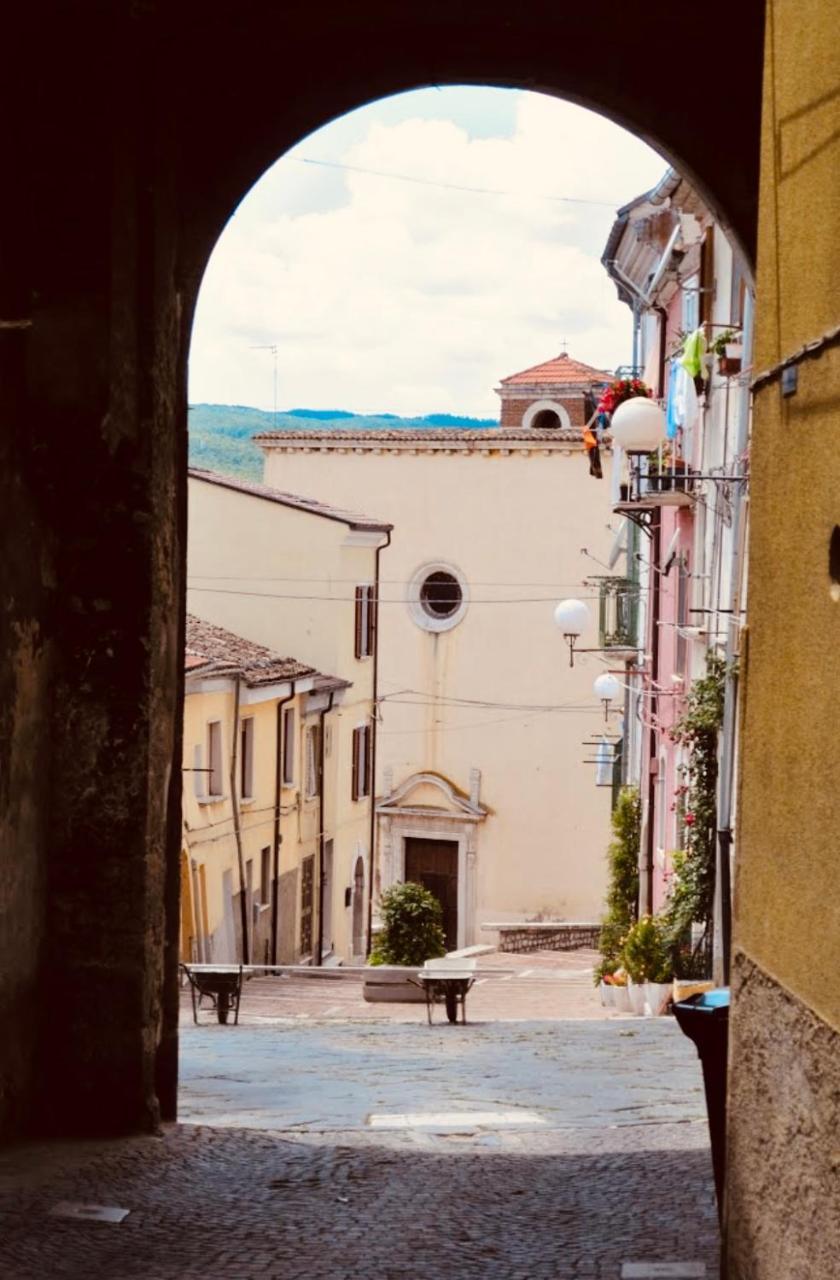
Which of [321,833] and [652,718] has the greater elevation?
[652,718]

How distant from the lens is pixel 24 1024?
7641 millimetres

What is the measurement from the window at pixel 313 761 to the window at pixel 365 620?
347 cm

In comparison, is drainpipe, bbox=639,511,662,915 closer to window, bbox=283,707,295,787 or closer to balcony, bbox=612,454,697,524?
balcony, bbox=612,454,697,524

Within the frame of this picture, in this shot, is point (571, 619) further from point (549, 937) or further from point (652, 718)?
point (549, 937)

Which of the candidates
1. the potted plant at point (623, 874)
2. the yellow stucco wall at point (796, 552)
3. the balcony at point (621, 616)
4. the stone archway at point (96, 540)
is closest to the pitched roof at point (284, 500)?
the balcony at point (621, 616)

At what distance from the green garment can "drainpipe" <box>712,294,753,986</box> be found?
127 centimetres

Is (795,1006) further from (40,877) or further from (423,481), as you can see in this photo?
(423,481)

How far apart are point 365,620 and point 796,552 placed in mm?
32573

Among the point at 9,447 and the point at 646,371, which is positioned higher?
the point at 646,371

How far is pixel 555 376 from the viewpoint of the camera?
155ft

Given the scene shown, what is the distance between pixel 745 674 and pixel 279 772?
25.7m

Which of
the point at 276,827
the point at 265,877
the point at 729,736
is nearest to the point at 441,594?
the point at 276,827

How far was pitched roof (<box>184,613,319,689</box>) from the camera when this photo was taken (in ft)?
85.9

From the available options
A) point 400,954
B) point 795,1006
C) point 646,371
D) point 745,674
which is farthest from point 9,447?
point 646,371
